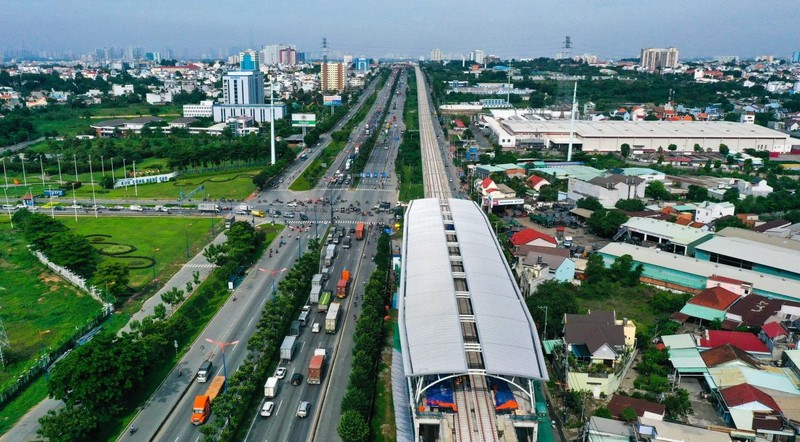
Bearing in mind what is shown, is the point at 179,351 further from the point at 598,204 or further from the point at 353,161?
the point at 353,161

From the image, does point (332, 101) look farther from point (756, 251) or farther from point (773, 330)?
point (773, 330)

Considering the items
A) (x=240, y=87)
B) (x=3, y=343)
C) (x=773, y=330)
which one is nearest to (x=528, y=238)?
(x=773, y=330)

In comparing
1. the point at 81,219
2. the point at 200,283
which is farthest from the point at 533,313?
the point at 81,219

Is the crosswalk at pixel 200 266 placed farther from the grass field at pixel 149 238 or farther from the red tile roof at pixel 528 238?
the red tile roof at pixel 528 238

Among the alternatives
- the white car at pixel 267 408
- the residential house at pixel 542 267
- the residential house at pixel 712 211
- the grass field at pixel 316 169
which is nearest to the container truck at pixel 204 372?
the white car at pixel 267 408

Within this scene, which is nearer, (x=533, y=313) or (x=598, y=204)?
(x=533, y=313)
